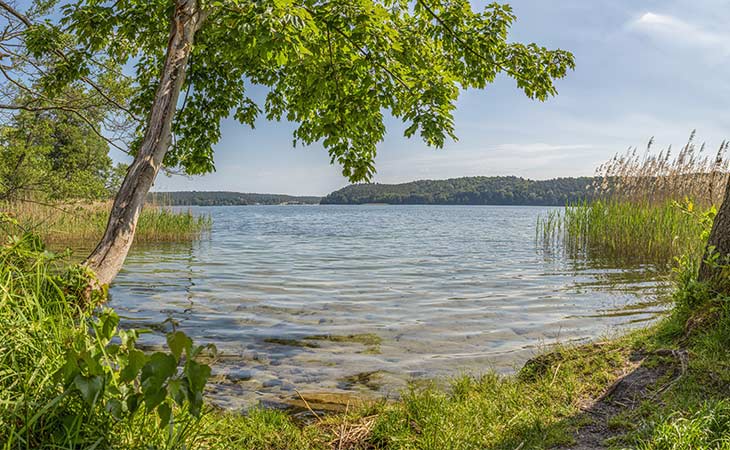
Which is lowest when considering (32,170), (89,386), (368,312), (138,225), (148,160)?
(368,312)

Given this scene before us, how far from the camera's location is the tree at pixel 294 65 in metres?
4.88

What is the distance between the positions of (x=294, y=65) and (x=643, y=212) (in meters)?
11.4

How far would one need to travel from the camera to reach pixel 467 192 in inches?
4043

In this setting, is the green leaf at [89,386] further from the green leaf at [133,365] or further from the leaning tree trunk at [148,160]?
the leaning tree trunk at [148,160]

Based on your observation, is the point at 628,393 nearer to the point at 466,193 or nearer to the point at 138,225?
the point at 138,225

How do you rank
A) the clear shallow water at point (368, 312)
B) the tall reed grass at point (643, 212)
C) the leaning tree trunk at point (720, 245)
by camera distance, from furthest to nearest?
1. the tall reed grass at point (643, 212)
2. the clear shallow water at point (368, 312)
3. the leaning tree trunk at point (720, 245)

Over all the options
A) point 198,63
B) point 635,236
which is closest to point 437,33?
point 198,63

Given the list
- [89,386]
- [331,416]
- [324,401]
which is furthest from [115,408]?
[324,401]

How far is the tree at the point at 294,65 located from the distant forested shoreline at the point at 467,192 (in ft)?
199

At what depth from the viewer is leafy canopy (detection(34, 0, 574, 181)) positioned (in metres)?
5.94

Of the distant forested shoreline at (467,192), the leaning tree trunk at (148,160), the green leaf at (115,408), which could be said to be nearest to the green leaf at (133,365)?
the green leaf at (115,408)

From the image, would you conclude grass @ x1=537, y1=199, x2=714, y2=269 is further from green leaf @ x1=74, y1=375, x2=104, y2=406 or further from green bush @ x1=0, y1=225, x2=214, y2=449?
green leaf @ x1=74, y1=375, x2=104, y2=406

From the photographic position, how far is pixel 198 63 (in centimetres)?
853

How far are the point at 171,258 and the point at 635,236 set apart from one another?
14738mm
